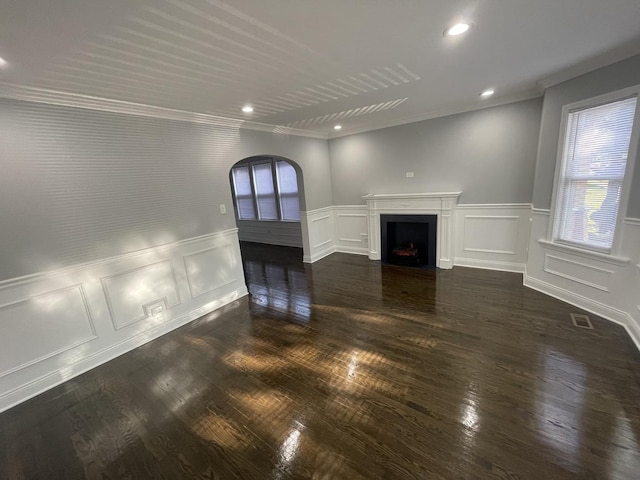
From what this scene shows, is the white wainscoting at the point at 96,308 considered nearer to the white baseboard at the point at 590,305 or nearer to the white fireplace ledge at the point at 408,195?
the white fireplace ledge at the point at 408,195

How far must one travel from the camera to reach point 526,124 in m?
3.63

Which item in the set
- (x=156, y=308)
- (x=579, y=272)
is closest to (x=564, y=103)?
(x=579, y=272)

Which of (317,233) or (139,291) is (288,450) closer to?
(139,291)

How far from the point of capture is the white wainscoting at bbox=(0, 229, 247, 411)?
7.25 ft

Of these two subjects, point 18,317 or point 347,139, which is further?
point 347,139

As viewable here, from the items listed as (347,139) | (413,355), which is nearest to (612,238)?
(413,355)

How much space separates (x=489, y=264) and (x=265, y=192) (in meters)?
5.02

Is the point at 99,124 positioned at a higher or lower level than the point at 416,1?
lower

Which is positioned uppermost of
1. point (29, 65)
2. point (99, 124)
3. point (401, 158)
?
point (29, 65)

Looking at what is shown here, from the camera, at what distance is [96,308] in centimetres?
263

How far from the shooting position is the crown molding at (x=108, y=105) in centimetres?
209

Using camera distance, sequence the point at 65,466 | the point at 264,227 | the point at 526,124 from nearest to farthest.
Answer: the point at 65,466, the point at 526,124, the point at 264,227

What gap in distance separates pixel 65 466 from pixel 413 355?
257cm

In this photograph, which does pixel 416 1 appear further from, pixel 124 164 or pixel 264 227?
pixel 264 227
